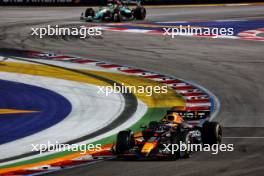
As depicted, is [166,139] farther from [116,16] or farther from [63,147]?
[116,16]

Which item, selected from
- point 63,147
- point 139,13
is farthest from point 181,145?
point 139,13

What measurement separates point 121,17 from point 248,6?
10.7m

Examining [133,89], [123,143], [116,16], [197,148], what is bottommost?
[133,89]

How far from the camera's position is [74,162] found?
47.1 ft

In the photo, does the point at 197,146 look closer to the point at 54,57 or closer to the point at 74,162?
the point at 74,162

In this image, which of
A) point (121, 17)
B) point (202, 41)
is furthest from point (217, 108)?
point (121, 17)

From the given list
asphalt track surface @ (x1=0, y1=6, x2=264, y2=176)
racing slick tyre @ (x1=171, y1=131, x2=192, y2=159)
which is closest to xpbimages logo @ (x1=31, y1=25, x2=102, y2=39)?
asphalt track surface @ (x1=0, y1=6, x2=264, y2=176)

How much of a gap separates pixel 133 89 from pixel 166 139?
296 inches

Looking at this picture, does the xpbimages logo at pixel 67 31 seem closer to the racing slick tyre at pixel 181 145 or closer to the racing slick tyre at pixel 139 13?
the racing slick tyre at pixel 139 13

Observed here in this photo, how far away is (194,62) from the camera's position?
Answer: 88.0 feet

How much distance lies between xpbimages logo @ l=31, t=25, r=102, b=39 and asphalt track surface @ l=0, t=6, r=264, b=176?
2.12 feet

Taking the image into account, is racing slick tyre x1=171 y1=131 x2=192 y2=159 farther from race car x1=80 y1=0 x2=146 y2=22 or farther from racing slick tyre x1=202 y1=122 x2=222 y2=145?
race car x1=80 y1=0 x2=146 y2=22

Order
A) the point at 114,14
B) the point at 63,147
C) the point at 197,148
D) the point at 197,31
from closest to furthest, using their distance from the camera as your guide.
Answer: the point at 197,148
the point at 63,147
the point at 197,31
the point at 114,14

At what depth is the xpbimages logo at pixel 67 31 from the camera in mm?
34125
